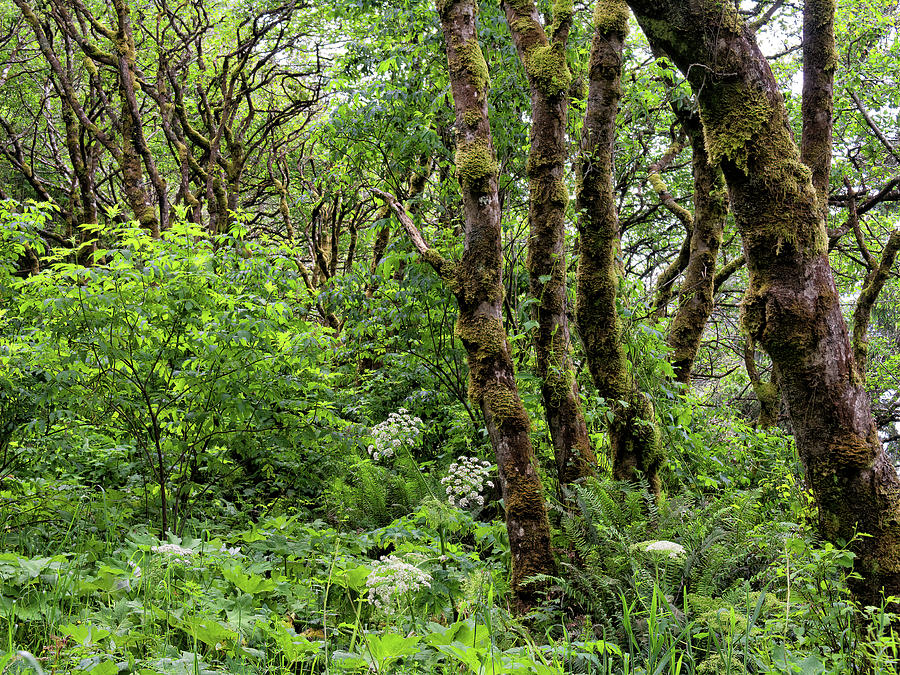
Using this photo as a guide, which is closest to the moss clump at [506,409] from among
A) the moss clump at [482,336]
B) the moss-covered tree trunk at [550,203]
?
the moss clump at [482,336]

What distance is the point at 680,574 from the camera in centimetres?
356

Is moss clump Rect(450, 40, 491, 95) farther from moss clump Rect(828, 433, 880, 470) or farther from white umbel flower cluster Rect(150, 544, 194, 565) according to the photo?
white umbel flower cluster Rect(150, 544, 194, 565)

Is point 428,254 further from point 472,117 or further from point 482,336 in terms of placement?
point 472,117

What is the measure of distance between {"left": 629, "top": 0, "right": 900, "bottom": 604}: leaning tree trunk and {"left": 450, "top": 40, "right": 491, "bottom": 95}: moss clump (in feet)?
3.95

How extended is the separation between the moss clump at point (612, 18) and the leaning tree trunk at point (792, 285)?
0.98 metres

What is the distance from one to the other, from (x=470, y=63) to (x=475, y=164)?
80 centimetres

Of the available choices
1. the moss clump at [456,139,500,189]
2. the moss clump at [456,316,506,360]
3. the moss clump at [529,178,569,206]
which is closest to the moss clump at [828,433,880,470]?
the moss clump at [456,316,506,360]

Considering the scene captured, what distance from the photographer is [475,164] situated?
435 centimetres

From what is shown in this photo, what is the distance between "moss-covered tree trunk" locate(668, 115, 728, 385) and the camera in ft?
26.3

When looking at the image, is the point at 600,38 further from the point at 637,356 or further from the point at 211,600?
the point at 211,600

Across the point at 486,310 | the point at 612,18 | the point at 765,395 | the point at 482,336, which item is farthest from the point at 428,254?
the point at 765,395

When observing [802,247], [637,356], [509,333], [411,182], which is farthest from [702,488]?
[411,182]

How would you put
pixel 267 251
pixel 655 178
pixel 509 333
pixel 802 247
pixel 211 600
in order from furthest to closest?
pixel 655 178 < pixel 267 251 < pixel 509 333 < pixel 802 247 < pixel 211 600

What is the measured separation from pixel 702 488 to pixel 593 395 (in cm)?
234
